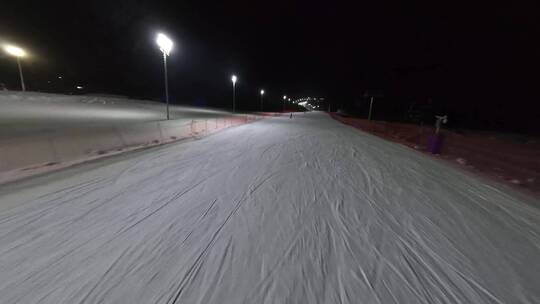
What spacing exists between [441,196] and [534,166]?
17.5ft

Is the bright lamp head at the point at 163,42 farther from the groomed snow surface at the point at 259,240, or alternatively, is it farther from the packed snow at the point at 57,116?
the groomed snow surface at the point at 259,240

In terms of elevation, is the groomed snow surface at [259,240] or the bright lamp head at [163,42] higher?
the bright lamp head at [163,42]

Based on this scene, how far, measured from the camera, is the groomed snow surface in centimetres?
238

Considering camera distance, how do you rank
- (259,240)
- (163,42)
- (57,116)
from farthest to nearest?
(57,116), (163,42), (259,240)

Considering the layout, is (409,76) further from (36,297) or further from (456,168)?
(36,297)

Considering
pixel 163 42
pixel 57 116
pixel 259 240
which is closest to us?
pixel 259 240

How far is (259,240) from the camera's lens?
10.4ft

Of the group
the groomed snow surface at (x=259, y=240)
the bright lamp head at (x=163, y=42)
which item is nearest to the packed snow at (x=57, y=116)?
the bright lamp head at (x=163, y=42)

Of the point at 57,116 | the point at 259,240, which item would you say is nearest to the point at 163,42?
the point at 57,116

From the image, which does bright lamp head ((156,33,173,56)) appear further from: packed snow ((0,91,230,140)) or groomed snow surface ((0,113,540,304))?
groomed snow surface ((0,113,540,304))

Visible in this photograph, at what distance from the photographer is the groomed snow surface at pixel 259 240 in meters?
2.38

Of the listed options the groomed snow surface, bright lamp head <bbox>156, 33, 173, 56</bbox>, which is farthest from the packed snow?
the groomed snow surface

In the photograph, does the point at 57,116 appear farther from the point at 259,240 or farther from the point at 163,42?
the point at 259,240

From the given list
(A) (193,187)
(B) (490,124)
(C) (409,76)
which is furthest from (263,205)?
A: (C) (409,76)
